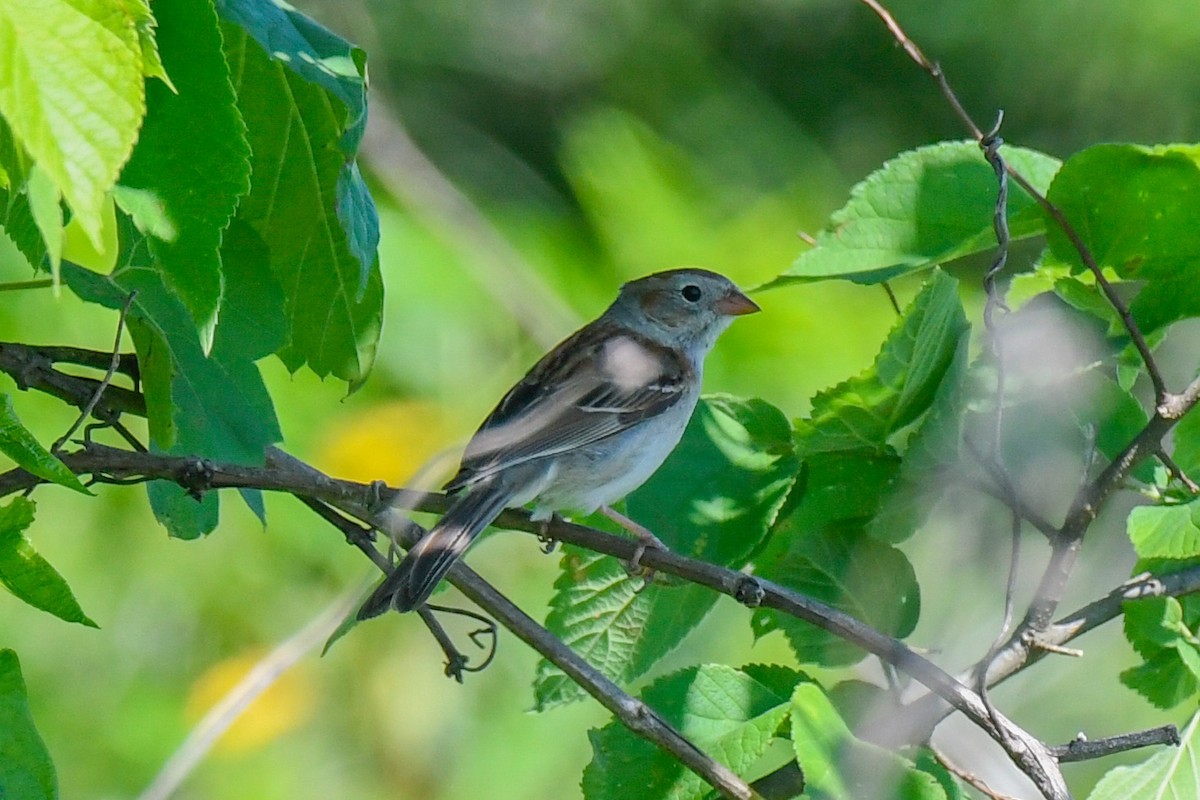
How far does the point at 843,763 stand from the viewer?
5.25ft

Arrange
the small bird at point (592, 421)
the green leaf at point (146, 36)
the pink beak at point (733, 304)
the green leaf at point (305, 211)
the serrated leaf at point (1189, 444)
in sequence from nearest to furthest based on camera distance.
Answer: the green leaf at point (146, 36) → the green leaf at point (305, 211) → the serrated leaf at point (1189, 444) → the small bird at point (592, 421) → the pink beak at point (733, 304)

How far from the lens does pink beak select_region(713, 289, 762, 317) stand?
3617mm

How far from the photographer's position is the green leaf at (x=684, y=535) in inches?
80.4

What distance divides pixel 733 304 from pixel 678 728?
1.98m

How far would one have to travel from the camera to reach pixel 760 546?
2047 mm

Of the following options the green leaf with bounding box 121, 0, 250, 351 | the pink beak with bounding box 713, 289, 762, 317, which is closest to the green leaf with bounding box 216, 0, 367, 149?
the green leaf with bounding box 121, 0, 250, 351

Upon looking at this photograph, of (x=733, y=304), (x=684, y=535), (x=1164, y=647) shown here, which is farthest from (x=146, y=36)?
(x=733, y=304)

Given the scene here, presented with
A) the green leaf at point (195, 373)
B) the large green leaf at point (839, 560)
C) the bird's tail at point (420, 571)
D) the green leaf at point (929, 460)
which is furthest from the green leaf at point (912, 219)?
the green leaf at point (195, 373)

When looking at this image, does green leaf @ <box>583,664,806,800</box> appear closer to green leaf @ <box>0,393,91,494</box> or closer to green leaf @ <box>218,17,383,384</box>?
green leaf @ <box>218,17,383,384</box>

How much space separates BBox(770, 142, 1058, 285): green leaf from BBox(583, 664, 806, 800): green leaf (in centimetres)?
61

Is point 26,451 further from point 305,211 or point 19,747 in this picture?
point 305,211

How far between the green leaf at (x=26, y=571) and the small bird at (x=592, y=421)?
54 centimetres

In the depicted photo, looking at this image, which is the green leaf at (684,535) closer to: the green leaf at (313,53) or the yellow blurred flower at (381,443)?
the green leaf at (313,53)

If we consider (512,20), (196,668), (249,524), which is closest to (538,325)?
(249,524)
